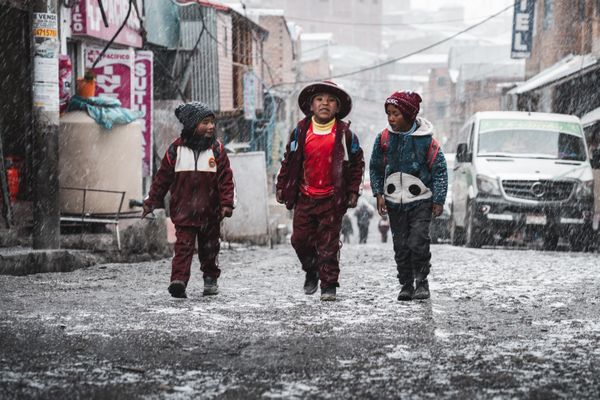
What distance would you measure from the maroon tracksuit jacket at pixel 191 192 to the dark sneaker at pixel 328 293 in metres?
0.99

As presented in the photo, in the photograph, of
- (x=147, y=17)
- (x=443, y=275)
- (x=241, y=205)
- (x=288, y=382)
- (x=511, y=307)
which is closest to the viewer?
(x=288, y=382)

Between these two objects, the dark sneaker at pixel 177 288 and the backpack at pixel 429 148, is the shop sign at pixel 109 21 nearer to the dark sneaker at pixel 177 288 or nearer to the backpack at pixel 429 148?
the dark sneaker at pixel 177 288

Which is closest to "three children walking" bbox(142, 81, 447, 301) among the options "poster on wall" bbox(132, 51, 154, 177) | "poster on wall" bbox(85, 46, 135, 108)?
"poster on wall" bbox(85, 46, 135, 108)

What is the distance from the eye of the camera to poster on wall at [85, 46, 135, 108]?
45.7 feet

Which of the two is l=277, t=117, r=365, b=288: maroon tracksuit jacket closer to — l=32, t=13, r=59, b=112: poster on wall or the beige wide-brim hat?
the beige wide-brim hat

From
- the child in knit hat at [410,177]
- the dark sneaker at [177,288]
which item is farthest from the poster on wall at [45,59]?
the child in knit hat at [410,177]

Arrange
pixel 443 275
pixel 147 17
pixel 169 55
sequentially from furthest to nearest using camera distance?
1. pixel 169 55
2. pixel 147 17
3. pixel 443 275

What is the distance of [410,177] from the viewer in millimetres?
7008

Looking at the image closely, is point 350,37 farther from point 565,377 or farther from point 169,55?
point 565,377

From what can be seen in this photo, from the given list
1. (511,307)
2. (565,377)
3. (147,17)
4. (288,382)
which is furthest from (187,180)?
(147,17)

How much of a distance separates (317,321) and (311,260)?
1458 millimetres

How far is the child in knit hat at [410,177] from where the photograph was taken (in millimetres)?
6980

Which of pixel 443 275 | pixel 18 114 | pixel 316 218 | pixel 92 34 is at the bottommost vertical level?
pixel 443 275

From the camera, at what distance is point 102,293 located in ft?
24.3
